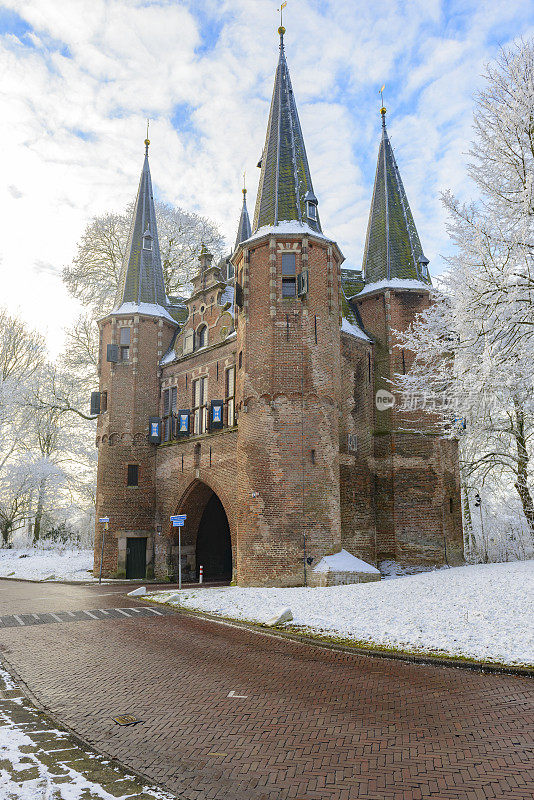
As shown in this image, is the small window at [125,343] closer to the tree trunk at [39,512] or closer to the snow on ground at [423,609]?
the tree trunk at [39,512]

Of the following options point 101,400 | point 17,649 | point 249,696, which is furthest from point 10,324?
point 249,696

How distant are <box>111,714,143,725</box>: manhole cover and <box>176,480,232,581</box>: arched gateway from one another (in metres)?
17.7

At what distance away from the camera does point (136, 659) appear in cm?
903

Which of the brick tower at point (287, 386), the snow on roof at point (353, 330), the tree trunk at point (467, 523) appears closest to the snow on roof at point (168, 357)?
the brick tower at point (287, 386)

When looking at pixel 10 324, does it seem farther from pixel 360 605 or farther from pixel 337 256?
pixel 360 605

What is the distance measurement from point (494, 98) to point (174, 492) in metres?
18.3

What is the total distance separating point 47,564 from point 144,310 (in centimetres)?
1365

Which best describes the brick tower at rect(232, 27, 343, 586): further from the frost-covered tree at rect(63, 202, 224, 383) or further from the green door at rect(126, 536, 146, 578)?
the frost-covered tree at rect(63, 202, 224, 383)

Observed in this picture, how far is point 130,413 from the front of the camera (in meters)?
26.6

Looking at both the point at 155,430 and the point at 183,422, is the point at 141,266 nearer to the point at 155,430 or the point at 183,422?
the point at 155,430

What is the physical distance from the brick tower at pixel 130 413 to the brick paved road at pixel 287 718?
50.8 ft

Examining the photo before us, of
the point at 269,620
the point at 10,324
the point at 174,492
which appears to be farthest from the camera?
the point at 10,324

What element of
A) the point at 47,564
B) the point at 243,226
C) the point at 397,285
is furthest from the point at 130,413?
the point at 243,226

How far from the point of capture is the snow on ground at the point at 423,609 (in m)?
9.12
